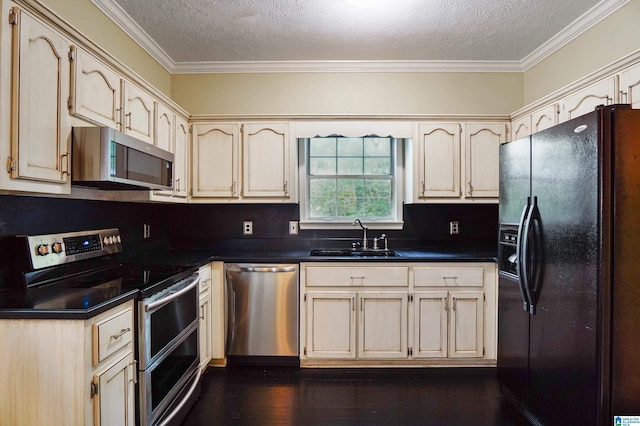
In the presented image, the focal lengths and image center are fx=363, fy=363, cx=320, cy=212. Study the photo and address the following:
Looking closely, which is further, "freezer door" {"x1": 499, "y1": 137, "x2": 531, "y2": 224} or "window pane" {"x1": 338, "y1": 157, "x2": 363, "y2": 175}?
"window pane" {"x1": 338, "y1": 157, "x2": 363, "y2": 175}

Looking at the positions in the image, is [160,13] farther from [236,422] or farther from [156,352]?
[236,422]

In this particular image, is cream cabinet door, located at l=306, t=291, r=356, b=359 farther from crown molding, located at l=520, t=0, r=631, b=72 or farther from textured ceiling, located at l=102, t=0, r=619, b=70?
crown molding, located at l=520, t=0, r=631, b=72

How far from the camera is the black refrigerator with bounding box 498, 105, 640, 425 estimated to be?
4.93 ft

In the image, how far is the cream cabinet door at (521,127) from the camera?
2816mm

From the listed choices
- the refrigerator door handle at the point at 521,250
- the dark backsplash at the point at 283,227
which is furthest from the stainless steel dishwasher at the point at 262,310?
the refrigerator door handle at the point at 521,250

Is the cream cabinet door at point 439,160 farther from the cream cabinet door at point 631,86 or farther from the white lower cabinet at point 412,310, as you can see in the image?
the cream cabinet door at point 631,86

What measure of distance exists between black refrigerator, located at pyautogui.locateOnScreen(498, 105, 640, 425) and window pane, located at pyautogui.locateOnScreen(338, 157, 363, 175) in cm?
157

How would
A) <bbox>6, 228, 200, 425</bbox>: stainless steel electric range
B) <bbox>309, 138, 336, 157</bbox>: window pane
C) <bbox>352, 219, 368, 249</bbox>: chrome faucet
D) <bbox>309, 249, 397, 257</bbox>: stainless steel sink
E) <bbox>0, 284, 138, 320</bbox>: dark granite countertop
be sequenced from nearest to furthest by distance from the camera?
<bbox>0, 284, 138, 320</bbox>: dark granite countertop → <bbox>6, 228, 200, 425</bbox>: stainless steel electric range → <bbox>309, 249, 397, 257</bbox>: stainless steel sink → <bbox>352, 219, 368, 249</bbox>: chrome faucet → <bbox>309, 138, 336, 157</bbox>: window pane

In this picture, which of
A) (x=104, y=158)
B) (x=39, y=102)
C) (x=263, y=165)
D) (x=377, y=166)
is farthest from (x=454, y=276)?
(x=39, y=102)

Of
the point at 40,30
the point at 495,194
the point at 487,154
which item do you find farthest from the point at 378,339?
the point at 40,30

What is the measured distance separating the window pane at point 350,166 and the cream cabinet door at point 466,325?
A: 1409 millimetres

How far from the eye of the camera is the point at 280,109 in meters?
3.33

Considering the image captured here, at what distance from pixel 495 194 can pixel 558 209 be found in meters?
1.35

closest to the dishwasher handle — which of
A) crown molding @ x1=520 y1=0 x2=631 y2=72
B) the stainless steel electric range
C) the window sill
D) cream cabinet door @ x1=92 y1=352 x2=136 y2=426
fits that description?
the stainless steel electric range
